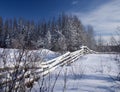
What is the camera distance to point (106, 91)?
10.9 ft

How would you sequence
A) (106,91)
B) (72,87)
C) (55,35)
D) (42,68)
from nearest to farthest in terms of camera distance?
(106,91), (72,87), (42,68), (55,35)

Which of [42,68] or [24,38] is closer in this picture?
[24,38]

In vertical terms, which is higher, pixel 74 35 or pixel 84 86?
pixel 74 35

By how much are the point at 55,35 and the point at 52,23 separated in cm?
1375

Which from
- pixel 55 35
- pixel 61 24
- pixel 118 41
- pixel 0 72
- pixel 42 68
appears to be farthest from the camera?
pixel 61 24

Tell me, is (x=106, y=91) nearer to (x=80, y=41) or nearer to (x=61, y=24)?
(x=80, y=41)

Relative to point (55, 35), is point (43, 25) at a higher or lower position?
higher

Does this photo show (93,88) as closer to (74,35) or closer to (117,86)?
(117,86)

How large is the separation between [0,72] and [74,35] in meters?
40.4

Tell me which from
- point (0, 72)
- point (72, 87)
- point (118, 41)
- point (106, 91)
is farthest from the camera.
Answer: point (118, 41)

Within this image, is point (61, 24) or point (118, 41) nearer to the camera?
point (118, 41)

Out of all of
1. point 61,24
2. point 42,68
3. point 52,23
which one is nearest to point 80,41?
point 61,24

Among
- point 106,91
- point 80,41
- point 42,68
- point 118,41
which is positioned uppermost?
point 80,41

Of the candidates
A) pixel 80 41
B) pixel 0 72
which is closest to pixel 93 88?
pixel 0 72
